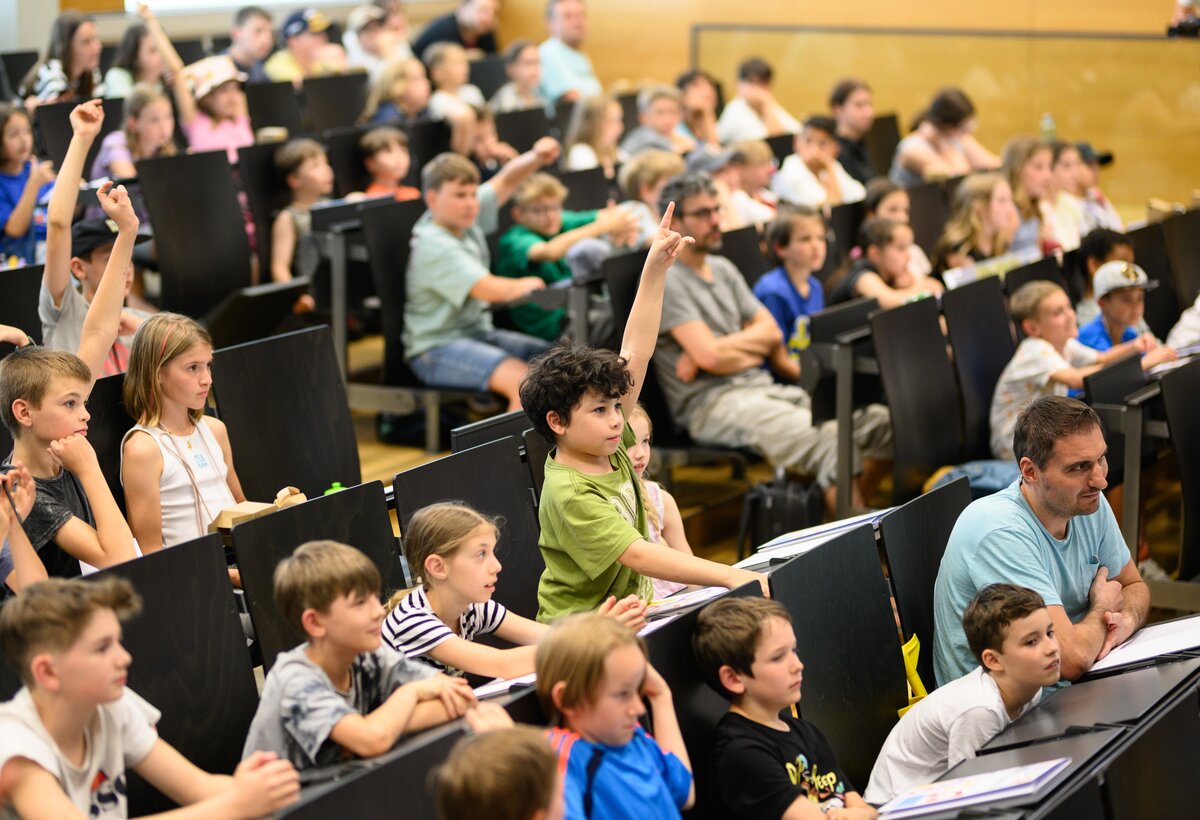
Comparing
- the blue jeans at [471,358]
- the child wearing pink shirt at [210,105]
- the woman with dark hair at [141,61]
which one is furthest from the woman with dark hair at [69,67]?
the blue jeans at [471,358]

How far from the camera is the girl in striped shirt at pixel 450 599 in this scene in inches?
98.7

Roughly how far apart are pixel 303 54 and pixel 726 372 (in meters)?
4.61

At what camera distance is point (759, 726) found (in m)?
2.42

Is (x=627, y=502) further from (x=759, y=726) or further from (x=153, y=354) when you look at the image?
(x=153, y=354)

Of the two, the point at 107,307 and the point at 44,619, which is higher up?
the point at 107,307

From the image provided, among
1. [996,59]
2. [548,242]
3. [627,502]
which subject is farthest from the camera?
Answer: [996,59]

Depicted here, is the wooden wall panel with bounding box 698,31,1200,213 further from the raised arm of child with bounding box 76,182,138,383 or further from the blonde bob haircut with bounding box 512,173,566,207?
the raised arm of child with bounding box 76,182,138,383

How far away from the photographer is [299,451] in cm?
383

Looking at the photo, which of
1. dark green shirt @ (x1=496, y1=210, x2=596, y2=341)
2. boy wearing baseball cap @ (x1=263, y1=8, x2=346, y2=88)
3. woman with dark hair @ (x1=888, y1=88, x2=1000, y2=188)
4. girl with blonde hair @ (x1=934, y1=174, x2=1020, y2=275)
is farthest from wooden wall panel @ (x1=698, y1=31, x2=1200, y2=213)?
dark green shirt @ (x1=496, y1=210, x2=596, y2=341)

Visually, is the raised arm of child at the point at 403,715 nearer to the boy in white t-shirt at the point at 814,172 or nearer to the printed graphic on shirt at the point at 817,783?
the printed graphic on shirt at the point at 817,783

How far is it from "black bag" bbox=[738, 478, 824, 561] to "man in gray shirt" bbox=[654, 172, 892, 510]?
5.0 inches

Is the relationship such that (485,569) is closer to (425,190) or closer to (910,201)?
(425,190)

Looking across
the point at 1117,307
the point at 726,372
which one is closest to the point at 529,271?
the point at 726,372

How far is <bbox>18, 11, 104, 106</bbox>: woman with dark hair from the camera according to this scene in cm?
668
